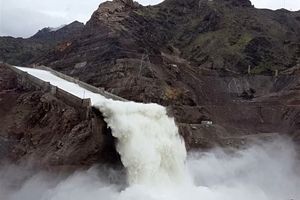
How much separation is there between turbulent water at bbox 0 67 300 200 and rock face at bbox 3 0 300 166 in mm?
8074

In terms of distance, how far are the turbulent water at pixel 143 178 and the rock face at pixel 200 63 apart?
807 cm

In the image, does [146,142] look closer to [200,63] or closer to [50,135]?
[50,135]

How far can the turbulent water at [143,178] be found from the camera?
40.2 m

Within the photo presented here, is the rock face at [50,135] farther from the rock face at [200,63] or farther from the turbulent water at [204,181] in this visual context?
the rock face at [200,63]

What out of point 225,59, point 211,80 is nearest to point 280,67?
point 225,59

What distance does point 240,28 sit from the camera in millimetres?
105000

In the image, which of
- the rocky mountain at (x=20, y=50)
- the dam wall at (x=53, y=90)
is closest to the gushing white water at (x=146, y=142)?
the dam wall at (x=53, y=90)

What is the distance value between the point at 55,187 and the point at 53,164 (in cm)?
Result: 190

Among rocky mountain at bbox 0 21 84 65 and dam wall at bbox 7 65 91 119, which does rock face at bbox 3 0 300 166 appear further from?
dam wall at bbox 7 65 91 119

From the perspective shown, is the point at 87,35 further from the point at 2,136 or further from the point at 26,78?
the point at 2,136

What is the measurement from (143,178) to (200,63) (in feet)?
182

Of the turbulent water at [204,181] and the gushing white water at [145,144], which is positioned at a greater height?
the gushing white water at [145,144]

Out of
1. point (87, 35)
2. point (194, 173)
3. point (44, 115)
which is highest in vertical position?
point (87, 35)

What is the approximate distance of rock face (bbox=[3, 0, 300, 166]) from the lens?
65.9 metres
